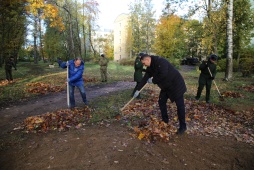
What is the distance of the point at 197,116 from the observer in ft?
22.9

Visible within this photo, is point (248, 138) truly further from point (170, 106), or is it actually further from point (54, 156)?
point (54, 156)

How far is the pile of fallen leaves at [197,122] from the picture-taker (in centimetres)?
520

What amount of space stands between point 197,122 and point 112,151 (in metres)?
3.46

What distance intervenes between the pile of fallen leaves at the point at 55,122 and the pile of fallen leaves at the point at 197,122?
1705mm

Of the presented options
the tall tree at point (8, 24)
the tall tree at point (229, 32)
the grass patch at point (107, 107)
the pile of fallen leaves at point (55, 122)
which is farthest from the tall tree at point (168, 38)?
the pile of fallen leaves at point (55, 122)

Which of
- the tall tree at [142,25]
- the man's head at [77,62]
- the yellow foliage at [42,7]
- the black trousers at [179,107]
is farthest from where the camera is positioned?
the tall tree at [142,25]

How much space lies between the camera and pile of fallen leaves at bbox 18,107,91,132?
5711 mm

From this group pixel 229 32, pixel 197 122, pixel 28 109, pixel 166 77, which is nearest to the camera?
pixel 166 77

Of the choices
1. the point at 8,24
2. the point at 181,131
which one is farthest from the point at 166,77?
the point at 8,24

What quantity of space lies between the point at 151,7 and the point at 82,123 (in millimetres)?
37852

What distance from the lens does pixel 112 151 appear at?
434 cm

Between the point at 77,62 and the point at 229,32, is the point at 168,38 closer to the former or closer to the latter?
Answer: the point at 229,32

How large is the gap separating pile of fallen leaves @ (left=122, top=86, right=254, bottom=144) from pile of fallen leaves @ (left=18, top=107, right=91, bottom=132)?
1.70 meters

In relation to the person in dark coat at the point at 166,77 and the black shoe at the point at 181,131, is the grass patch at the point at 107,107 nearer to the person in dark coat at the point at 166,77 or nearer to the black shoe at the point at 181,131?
the black shoe at the point at 181,131
